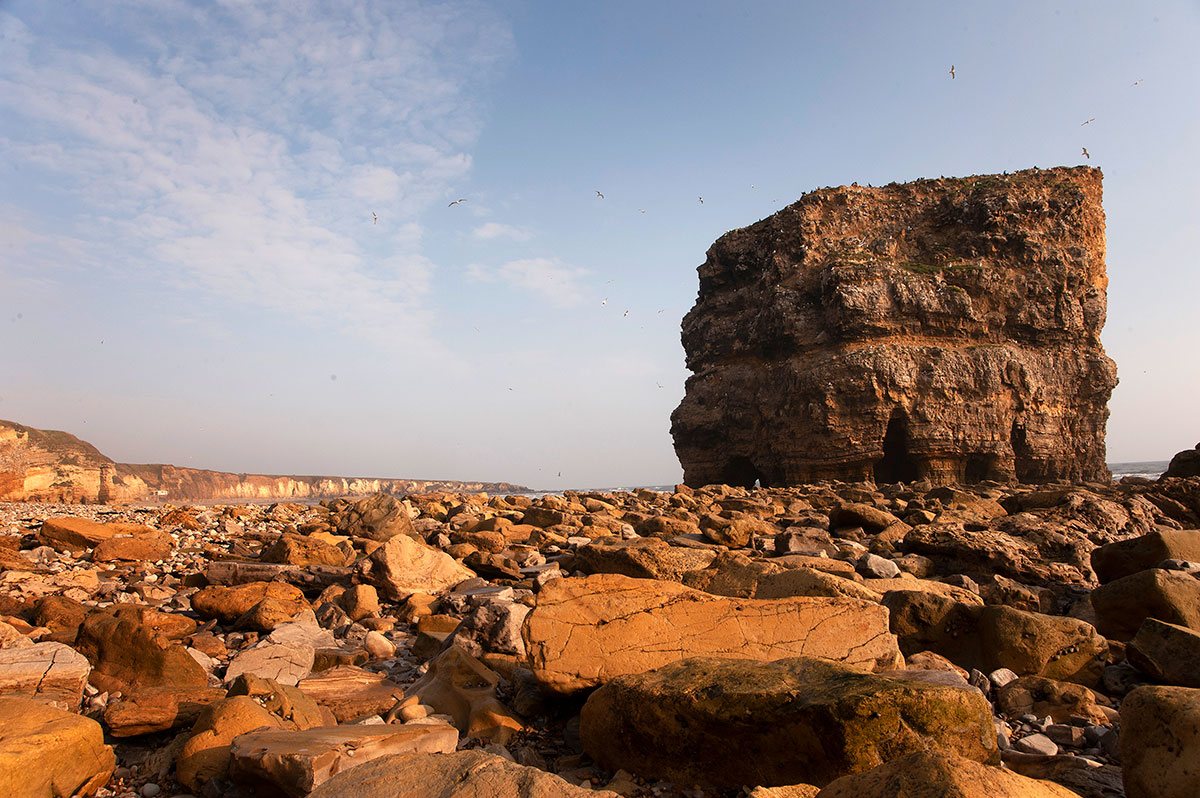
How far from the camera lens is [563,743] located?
3.13 m

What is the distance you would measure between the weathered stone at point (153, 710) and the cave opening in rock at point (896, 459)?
76.0ft

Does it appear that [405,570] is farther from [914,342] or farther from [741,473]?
[741,473]

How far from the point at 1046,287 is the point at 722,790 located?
1127 inches

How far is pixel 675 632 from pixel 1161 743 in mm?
2054

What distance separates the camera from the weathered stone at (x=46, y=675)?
3309 millimetres

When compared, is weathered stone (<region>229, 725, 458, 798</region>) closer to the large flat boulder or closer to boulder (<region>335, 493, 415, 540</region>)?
the large flat boulder

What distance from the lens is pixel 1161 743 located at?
225 centimetres

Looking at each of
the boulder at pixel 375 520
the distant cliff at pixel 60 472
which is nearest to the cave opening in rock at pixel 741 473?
the distant cliff at pixel 60 472

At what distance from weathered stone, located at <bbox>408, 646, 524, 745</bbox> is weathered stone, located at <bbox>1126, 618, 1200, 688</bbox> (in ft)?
11.6

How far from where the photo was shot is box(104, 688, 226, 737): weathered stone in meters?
3.03

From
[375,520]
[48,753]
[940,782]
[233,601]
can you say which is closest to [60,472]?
[375,520]

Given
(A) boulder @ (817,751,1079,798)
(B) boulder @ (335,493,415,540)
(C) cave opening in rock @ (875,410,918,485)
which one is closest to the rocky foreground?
(A) boulder @ (817,751,1079,798)

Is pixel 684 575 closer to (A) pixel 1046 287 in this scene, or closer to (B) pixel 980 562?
(B) pixel 980 562

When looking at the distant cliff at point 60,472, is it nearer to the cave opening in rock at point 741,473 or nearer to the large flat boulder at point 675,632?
the cave opening in rock at point 741,473
